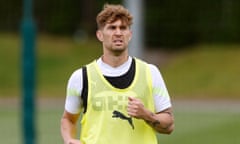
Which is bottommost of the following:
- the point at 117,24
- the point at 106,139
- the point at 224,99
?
the point at 224,99

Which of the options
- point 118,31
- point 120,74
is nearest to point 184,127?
point 120,74

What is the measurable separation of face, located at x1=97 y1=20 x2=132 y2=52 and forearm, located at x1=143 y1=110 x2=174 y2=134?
0.48 meters

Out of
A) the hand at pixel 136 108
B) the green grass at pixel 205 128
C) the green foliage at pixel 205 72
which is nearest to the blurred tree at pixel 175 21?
the green foliage at pixel 205 72

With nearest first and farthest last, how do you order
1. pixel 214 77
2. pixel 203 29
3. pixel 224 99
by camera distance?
1. pixel 224 99
2. pixel 214 77
3. pixel 203 29

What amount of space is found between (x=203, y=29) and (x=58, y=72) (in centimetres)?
702

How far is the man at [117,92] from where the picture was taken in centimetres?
704

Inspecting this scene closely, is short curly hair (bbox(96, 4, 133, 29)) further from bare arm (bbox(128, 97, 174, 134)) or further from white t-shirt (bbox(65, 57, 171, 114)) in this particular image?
bare arm (bbox(128, 97, 174, 134))

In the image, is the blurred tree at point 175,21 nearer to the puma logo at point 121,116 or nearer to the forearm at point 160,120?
the forearm at point 160,120

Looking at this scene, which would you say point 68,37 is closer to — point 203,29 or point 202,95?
point 203,29

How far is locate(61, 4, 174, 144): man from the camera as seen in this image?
23.1 feet

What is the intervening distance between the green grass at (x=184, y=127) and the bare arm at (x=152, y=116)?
418 inches

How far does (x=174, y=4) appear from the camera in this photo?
42.0 metres

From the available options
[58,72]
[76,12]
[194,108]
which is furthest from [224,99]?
[76,12]

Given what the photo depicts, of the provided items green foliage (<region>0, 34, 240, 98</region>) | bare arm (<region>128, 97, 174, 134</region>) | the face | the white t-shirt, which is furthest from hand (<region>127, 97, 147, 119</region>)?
green foliage (<region>0, 34, 240, 98</region>)
